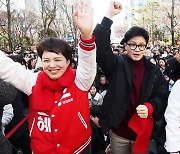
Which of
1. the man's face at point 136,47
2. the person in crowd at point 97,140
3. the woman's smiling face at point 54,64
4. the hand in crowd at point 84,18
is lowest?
the person in crowd at point 97,140

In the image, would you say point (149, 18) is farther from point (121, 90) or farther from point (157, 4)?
point (121, 90)

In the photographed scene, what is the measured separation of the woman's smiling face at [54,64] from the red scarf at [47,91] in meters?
0.03

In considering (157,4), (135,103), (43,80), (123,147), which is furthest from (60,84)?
(157,4)

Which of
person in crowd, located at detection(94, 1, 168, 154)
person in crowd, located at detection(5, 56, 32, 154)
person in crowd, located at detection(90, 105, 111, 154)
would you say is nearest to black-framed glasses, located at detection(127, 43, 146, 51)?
person in crowd, located at detection(94, 1, 168, 154)

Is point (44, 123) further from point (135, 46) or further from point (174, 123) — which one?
point (135, 46)

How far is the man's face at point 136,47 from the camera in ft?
7.98

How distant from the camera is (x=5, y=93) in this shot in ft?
4.70

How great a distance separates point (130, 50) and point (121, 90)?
0.38 m

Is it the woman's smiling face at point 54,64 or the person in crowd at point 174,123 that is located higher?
the woman's smiling face at point 54,64

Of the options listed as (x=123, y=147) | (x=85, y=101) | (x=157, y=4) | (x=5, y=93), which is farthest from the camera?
(x=157, y=4)

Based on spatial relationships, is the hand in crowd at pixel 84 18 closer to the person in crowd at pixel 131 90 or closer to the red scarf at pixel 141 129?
the person in crowd at pixel 131 90

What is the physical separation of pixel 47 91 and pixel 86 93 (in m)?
0.29

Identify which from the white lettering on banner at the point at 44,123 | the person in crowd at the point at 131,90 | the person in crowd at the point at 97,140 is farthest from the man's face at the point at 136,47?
the person in crowd at the point at 97,140

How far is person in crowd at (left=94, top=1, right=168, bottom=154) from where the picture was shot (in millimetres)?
2336
